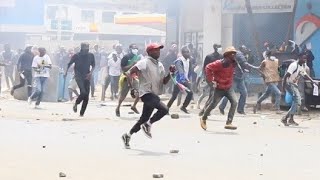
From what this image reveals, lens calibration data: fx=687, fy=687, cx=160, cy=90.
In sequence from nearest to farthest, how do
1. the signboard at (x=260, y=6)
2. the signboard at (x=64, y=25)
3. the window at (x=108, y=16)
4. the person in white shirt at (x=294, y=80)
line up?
1. the person in white shirt at (x=294, y=80)
2. the signboard at (x=260, y=6)
3. the signboard at (x=64, y=25)
4. the window at (x=108, y=16)

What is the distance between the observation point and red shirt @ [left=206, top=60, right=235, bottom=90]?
392 inches

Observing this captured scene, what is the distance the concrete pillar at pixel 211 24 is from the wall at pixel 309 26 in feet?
8.88

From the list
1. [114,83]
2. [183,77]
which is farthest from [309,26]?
[183,77]

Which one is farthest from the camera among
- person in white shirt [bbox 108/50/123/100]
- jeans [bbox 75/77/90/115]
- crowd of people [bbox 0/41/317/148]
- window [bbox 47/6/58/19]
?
window [bbox 47/6/58/19]

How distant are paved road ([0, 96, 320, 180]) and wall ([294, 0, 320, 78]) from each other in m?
6.02

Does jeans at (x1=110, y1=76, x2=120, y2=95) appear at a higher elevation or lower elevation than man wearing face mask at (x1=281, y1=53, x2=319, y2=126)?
lower

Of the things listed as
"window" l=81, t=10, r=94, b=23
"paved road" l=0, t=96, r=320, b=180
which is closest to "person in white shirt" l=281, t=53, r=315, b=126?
"paved road" l=0, t=96, r=320, b=180

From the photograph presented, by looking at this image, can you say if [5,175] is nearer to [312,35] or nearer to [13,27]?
[312,35]

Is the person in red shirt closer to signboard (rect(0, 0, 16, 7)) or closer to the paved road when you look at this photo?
the paved road

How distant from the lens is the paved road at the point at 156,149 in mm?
6230

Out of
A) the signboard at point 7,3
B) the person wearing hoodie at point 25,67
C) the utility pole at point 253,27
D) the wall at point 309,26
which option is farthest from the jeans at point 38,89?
the signboard at point 7,3

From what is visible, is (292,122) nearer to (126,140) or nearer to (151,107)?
(151,107)

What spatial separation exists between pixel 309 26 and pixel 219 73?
855cm

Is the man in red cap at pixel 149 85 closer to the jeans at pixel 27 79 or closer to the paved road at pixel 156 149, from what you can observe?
the paved road at pixel 156 149
